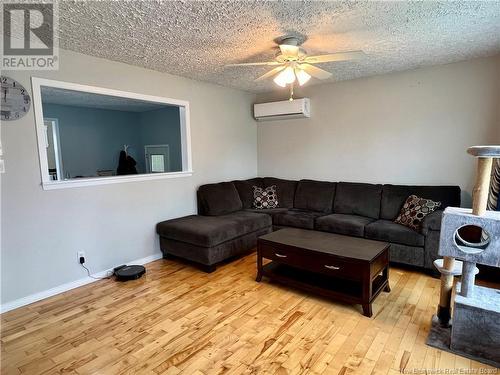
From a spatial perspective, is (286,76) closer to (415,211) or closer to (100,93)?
(100,93)

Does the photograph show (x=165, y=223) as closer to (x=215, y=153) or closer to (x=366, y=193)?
(x=215, y=153)

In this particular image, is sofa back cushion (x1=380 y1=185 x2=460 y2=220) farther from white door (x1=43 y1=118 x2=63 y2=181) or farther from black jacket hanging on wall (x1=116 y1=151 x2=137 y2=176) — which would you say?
white door (x1=43 y1=118 x2=63 y2=181)

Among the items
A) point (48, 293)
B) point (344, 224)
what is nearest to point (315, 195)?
point (344, 224)

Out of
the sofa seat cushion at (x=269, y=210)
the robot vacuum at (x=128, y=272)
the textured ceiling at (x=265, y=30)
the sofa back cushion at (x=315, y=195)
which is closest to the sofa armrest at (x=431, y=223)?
the sofa back cushion at (x=315, y=195)

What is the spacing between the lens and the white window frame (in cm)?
265

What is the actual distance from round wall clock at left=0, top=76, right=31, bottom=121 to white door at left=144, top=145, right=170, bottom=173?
12.1 ft

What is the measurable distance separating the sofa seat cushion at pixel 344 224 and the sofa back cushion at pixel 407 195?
27 centimetres

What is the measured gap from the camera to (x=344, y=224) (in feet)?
11.8

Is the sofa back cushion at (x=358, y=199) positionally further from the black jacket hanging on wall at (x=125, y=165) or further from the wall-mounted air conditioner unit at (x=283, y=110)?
the black jacket hanging on wall at (x=125, y=165)

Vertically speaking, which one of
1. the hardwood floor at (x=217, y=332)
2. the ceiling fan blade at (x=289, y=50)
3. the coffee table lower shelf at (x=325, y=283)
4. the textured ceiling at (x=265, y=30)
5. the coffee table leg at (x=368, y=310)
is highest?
the textured ceiling at (x=265, y=30)

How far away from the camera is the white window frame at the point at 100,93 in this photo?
8.70 ft

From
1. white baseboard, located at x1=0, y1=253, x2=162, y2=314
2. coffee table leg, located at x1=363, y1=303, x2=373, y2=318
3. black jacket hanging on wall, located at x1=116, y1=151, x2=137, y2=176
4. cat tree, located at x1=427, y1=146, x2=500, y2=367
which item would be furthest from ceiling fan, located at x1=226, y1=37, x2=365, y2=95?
black jacket hanging on wall, located at x1=116, y1=151, x2=137, y2=176

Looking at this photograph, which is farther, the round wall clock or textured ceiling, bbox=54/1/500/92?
the round wall clock

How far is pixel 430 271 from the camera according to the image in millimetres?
3168
